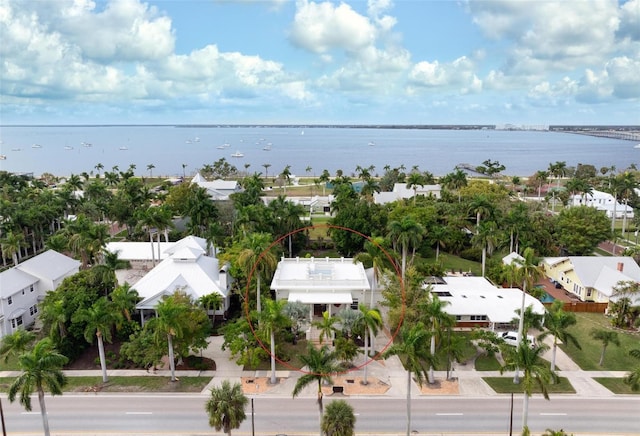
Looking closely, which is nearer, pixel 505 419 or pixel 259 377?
pixel 505 419

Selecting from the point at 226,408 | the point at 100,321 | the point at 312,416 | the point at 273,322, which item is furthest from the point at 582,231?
the point at 100,321

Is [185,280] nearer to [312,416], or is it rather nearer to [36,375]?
[36,375]

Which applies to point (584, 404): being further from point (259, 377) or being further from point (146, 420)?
point (146, 420)

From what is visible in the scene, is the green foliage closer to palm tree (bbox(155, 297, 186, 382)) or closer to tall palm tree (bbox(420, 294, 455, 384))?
tall palm tree (bbox(420, 294, 455, 384))

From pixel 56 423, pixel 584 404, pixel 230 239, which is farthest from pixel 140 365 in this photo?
pixel 584 404

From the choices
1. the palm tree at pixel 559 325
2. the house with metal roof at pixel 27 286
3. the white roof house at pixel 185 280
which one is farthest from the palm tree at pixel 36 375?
the palm tree at pixel 559 325

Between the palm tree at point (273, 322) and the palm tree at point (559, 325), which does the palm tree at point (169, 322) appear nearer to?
the palm tree at point (273, 322)

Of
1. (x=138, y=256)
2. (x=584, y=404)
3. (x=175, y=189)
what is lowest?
(x=584, y=404)
